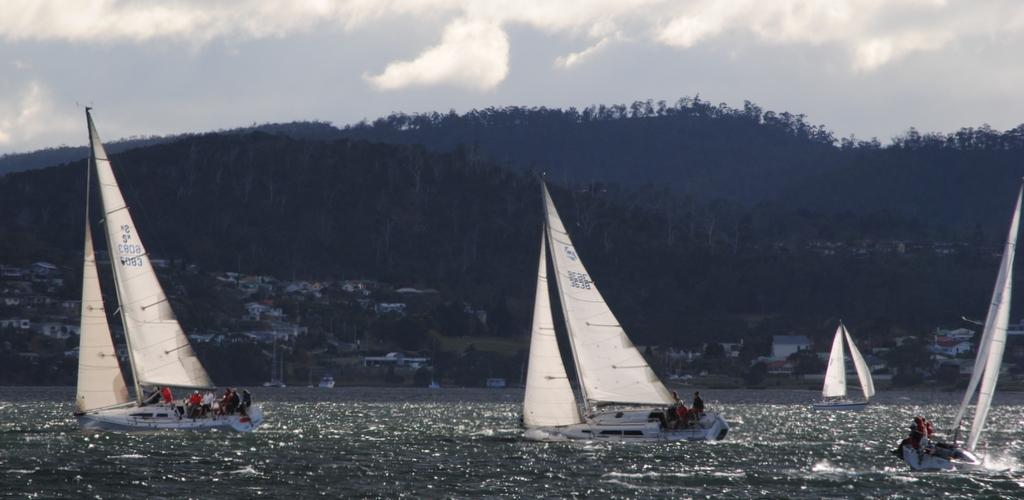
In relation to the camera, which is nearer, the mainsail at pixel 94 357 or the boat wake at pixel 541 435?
the boat wake at pixel 541 435

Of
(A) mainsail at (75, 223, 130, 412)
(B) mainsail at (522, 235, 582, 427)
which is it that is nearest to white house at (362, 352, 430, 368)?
(A) mainsail at (75, 223, 130, 412)

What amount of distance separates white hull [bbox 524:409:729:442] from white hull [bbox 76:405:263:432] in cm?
1184

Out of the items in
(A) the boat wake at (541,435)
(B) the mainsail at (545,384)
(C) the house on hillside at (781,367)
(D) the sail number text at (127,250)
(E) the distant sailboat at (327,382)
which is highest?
(D) the sail number text at (127,250)

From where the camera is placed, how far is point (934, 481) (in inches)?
1816

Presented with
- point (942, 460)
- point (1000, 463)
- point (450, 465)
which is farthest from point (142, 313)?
point (1000, 463)

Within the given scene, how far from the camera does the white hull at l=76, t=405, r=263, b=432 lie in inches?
2322

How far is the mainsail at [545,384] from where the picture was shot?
55.9 meters

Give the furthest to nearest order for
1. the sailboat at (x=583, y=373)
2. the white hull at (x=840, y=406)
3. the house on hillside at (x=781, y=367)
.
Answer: the house on hillside at (x=781, y=367), the white hull at (x=840, y=406), the sailboat at (x=583, y=373)

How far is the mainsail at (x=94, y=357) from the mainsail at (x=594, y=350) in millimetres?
15958

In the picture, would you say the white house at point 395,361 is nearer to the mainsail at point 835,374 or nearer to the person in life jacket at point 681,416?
the mainsail at point 835,374

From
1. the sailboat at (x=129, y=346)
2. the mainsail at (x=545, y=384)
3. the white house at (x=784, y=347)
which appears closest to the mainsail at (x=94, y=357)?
the sailboat at (x=129, y=346)

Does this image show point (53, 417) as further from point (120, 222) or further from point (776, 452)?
point (776, 452)

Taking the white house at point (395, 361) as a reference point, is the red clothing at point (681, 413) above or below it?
above

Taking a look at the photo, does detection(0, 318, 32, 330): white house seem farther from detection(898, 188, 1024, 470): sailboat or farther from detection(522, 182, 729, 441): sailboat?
detection(898, 188, 1024, 470): sailboat
